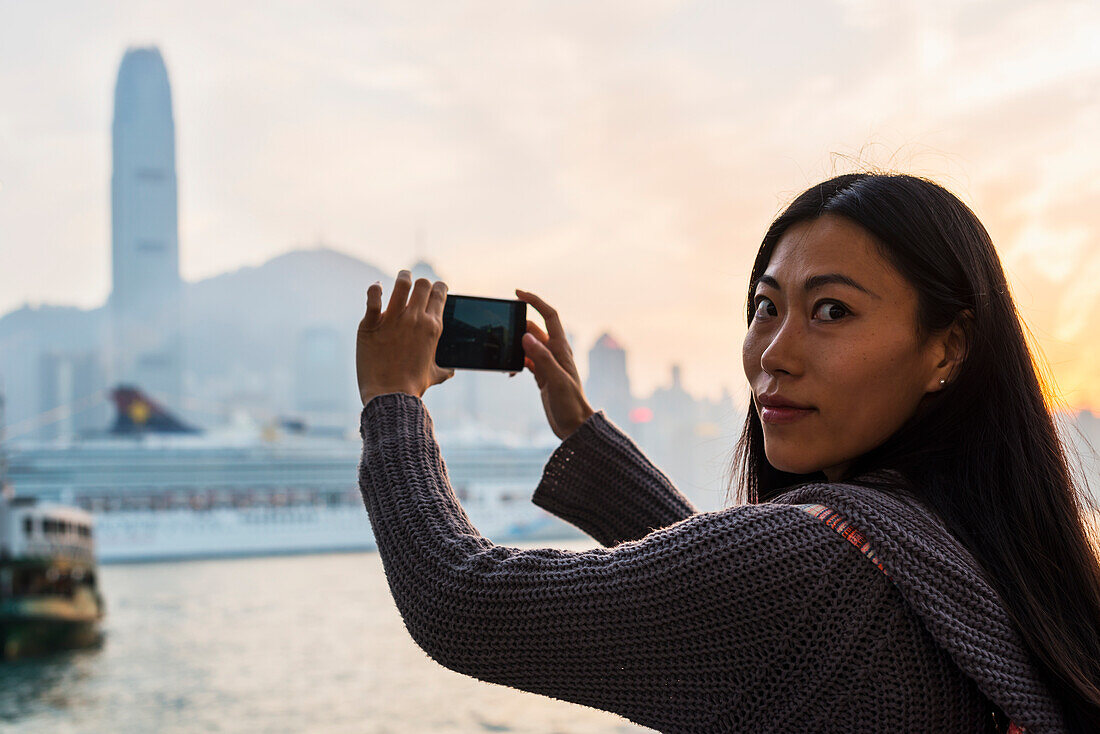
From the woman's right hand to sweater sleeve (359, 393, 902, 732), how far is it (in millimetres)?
233

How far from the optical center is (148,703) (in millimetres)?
9195

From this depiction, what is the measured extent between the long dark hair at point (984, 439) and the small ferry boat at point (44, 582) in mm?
11285

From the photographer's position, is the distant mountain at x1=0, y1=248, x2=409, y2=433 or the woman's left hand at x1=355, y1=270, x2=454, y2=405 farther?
the distant mountain at x1=0, y1=248, x2=409, y2=433

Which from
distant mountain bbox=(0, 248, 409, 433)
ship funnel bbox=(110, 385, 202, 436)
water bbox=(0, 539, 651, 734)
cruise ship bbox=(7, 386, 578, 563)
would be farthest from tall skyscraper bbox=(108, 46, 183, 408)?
water bbox=(0, 539, 651, 734)

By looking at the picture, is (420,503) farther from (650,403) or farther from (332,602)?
(650,403)

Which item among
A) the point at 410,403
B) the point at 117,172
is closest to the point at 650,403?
the point at 410,403

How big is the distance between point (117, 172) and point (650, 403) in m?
21.2

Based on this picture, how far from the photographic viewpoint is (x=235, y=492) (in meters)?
16.2

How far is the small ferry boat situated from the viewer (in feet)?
32.6

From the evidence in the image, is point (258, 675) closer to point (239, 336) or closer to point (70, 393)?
point (70, 393)

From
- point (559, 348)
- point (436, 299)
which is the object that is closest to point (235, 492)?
point (559, 348)

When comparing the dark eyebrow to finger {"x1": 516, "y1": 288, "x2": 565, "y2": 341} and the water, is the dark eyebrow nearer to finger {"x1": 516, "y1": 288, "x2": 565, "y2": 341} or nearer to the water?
finger {"x1": 516, "y1": 288, "x2": 565, "y2": 341}

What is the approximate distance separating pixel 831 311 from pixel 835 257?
3 centimetres

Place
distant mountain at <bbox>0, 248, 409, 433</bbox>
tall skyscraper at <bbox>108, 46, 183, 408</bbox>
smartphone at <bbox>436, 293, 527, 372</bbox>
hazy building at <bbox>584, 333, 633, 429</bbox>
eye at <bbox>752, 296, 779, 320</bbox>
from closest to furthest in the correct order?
1. eye at <bbox>752, 296, 779, 320</bbox>
2. smartphone at <bbox>436, 293, 527, 372</bbox>
3. hazy building at <bbox>584, 333, 633, 429</bbox>
4. tall skyscraper at <bbox>108, 46, 183, 408</bbox>
5. distant mountain at <bbox>0, 248, 409, 433</bbox>
